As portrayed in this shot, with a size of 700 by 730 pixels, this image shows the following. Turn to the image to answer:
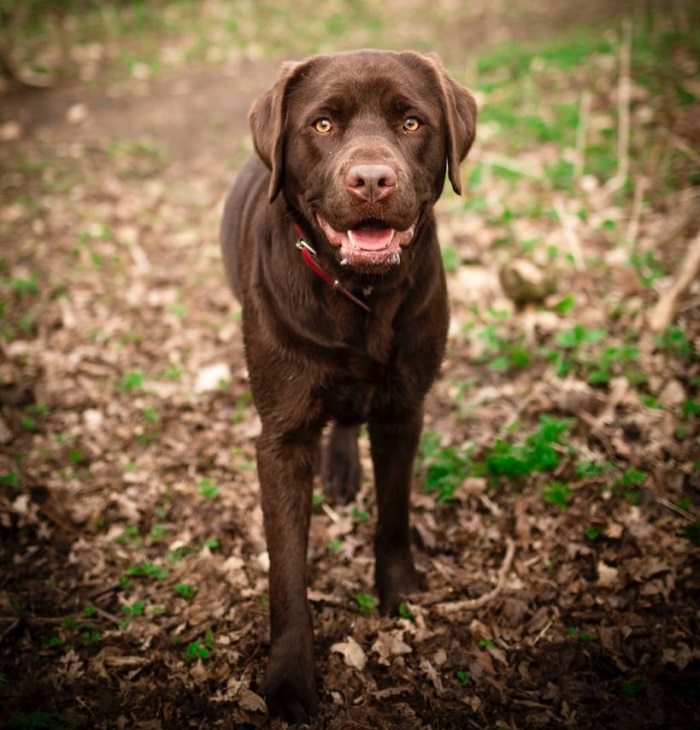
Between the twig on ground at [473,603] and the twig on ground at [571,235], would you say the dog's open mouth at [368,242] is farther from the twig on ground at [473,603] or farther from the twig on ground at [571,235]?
the twig on ground at [571,235]

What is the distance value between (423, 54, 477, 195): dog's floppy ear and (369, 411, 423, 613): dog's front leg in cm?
102

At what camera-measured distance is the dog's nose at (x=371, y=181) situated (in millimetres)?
2191

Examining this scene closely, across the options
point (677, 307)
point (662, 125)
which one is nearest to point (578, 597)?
point (677, 307)

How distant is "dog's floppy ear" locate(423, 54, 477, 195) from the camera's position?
258 centimetres

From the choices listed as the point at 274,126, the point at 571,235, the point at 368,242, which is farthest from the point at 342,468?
the point at 571,235

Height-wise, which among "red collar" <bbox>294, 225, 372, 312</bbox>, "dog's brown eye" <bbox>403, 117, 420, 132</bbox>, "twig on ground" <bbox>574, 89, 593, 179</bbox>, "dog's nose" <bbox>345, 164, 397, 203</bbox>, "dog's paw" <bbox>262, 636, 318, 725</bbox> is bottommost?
"dog's paw" <bbox>262, 636, 318, 725</bbox>

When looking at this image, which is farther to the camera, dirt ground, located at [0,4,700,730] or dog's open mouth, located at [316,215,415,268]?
dirt ground, located at [0,4,700,730]

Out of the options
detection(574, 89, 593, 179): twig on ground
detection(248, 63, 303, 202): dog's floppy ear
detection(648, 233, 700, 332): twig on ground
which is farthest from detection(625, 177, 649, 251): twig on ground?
detection(248, 63, 303, 202): dog's floppy ear

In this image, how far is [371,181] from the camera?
2.19 m

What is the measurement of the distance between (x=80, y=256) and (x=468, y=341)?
11.1ft

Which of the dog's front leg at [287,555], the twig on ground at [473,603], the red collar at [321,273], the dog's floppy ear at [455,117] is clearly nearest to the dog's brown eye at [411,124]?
the dog's floppy ear at [455,117]

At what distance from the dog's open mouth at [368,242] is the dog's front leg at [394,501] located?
737mm

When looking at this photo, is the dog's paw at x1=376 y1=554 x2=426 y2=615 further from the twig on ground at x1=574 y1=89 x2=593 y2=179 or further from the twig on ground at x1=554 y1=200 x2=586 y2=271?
the twig on ground at x1=574 y1=89 x2=593 y2=179

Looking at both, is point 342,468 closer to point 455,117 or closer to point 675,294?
point 455,117
